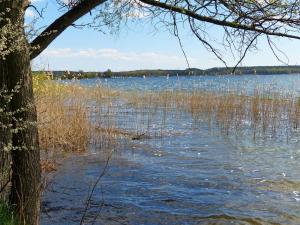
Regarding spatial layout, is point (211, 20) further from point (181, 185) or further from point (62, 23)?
point (181, 185)

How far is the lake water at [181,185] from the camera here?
7.12 metres

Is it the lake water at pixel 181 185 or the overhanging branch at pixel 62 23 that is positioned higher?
the overhanging branch at pixel 62 23

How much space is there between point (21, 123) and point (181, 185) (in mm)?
5097

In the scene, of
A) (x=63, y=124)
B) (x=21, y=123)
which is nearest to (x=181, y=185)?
(x=63, y=124)

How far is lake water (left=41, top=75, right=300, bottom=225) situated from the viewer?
23.4ft

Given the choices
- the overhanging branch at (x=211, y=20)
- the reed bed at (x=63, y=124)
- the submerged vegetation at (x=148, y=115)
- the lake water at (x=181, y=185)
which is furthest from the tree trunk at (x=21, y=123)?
the reed bed at (x=63, y=124)

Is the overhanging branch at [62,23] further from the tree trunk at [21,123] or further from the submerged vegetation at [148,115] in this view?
the submerged vegetation at [148,115]

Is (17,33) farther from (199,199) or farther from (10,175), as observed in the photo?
(199,199)

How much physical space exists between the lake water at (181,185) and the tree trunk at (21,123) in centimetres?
201

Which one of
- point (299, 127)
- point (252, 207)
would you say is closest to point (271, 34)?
point (252, 207)

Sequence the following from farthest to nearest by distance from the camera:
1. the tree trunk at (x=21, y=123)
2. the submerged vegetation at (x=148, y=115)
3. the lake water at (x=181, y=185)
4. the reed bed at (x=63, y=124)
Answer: the submerged vegetation at (x=148, y=115) → the reed bed at (x=63, y=124) → the lake water at (x=181, y=185) → the tree trunk at (x=21, y=123)

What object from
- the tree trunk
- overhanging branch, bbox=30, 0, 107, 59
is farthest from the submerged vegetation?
the tree trunk

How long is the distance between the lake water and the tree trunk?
6.61 ft

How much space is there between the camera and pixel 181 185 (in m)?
9.02
